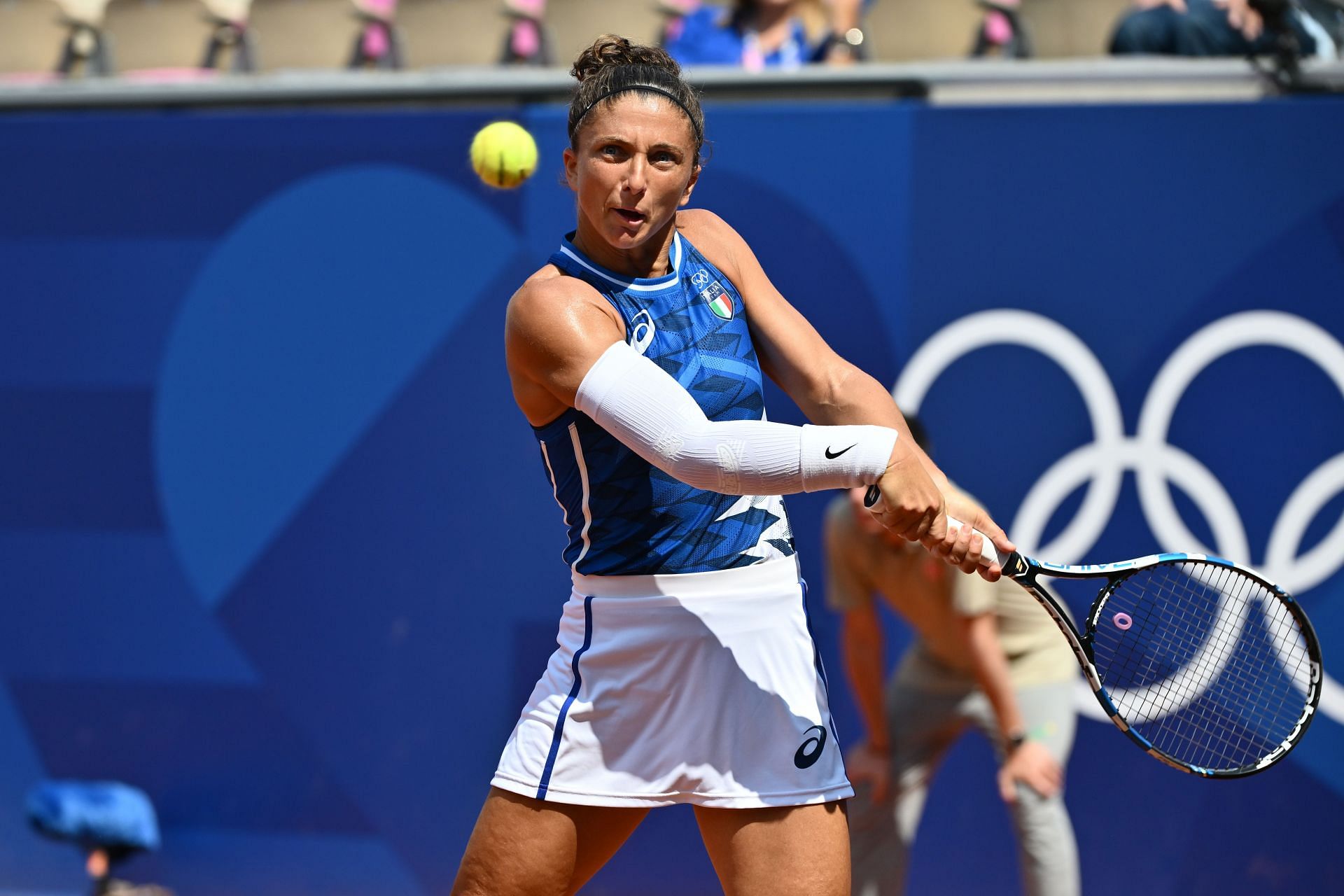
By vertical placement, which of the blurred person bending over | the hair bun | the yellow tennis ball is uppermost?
the hair bun

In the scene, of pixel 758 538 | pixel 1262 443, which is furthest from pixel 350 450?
pixel 1262 443

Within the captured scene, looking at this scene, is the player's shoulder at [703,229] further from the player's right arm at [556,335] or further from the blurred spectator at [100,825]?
the blurred spectator at [100,825]

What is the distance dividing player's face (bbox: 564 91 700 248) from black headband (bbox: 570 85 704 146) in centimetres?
Answer: 1

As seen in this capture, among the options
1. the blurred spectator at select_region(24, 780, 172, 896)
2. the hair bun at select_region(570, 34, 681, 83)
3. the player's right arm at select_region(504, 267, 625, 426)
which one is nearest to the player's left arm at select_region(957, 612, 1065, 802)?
the player's right arm at select_region(504, 267, 625, 426)

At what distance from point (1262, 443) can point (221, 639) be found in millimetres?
3111

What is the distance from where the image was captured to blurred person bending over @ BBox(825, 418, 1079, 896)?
3.64 m

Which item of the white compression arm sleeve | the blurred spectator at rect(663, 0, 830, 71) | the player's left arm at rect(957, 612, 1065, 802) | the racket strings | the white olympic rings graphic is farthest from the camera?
the blurred spectator at rect(663, 0, 830, 71)

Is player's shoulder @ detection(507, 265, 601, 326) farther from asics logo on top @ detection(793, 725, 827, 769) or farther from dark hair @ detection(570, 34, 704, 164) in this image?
asics logo on top @ detection(793, 725, 827, 769)

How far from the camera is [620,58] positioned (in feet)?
7.53

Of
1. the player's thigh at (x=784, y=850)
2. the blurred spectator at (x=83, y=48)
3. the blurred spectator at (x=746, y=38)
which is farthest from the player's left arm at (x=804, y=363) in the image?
the blurred spectator at (x=83, y=48)

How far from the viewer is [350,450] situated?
166 inches

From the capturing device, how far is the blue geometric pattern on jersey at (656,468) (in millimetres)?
2262

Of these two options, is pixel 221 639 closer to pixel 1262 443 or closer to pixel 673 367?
pixel 673 367

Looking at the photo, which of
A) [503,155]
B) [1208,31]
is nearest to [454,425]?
[503,155]
